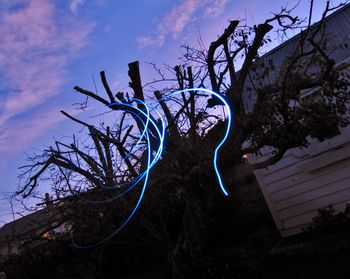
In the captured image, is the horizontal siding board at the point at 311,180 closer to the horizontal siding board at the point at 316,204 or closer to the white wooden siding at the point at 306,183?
the white wooden siding at the point at 306,183

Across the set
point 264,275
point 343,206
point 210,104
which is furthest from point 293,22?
point 264,275

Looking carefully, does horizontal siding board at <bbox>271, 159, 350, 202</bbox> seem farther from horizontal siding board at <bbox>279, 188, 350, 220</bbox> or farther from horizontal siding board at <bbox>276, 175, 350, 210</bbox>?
horizontal siding board at <bbox>279, 188, 350, 220</bbox>

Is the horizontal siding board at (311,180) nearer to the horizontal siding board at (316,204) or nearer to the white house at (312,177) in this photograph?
the white house at (312,177)

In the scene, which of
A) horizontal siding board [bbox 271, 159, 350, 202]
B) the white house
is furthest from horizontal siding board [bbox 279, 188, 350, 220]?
horizontal siding board [bbox 271, 159, 350, 202]

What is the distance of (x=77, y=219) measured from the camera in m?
8.70

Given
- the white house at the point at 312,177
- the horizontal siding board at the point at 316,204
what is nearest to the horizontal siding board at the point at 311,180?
the white house at the point at 312,177

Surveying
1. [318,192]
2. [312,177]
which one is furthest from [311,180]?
[318,192]

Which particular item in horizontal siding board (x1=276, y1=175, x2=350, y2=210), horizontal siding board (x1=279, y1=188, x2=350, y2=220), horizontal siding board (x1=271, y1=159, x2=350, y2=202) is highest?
horizontal siding board (x1=271, y1=159, x2=350, y2=202)

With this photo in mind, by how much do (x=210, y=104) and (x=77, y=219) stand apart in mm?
4545

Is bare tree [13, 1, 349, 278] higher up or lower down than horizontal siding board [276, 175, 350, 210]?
higher up

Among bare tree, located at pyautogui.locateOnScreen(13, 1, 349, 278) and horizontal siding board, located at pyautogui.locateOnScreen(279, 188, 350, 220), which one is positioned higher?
bare tree, located at pyautogui.locateOnScreen(13, 1, 349, 278)

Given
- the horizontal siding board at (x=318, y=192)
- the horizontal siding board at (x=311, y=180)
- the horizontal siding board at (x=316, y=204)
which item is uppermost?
the horizontal siding board at (x=311, y=180)

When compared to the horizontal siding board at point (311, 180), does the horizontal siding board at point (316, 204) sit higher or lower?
lower

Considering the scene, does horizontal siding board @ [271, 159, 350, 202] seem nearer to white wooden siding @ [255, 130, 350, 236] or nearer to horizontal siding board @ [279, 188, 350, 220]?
white wooden siding @ [255, 130, 350, 236]
